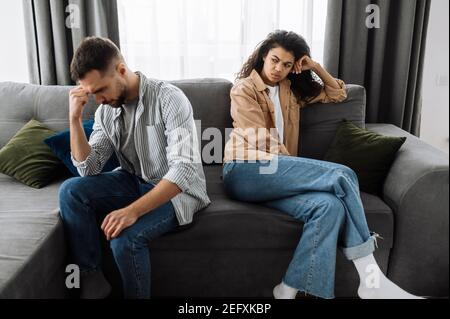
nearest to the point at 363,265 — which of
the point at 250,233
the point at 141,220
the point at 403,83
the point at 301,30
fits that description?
the point at 250,233

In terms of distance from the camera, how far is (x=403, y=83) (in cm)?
220

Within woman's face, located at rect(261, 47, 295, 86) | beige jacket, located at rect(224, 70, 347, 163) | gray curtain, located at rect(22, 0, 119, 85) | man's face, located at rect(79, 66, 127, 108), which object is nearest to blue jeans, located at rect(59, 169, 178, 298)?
man's face, located at rect(79, 66, 127, 108)

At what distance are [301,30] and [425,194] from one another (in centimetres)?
122

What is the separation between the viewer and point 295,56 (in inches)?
69.7

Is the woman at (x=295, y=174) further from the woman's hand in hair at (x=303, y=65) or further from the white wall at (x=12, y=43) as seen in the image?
the white wall at (x=12, y=43)

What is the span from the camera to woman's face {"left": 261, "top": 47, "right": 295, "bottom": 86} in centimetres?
171

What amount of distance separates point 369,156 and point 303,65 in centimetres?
48

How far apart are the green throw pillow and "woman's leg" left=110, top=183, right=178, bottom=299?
76 centimetres

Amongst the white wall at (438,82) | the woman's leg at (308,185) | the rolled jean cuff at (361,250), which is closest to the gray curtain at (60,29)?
the woman's leg at (308,185)

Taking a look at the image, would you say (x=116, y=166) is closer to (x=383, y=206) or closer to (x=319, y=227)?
(x=319, y=227)

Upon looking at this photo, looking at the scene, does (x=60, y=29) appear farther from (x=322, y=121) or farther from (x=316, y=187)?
(x=316, y=187)

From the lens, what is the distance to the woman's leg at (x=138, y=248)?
128 cm

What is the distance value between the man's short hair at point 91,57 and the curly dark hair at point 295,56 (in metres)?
0.70

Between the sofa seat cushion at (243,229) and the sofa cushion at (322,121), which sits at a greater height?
the sofa cushion at (322,121)
